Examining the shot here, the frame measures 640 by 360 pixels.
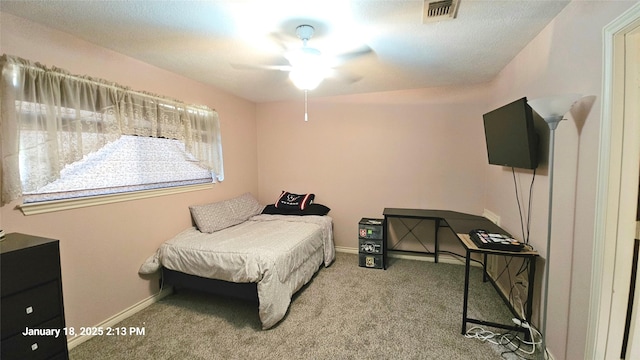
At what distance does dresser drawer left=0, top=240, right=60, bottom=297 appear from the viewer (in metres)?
1.34

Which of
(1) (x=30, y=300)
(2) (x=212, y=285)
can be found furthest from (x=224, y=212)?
(1) (x=30, y=300)

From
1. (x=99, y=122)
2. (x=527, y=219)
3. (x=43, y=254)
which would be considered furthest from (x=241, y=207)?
(x=527, y=219)

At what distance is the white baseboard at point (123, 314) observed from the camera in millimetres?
1961

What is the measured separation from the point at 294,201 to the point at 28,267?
9.20 ft

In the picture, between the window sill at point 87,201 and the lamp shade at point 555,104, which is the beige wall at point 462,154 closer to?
the lamp shade at point 555,104

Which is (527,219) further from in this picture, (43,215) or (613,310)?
(43,215)

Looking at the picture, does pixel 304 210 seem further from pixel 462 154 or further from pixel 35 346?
pixel 35 346

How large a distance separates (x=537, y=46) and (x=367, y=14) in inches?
55.0

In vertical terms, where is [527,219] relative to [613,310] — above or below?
above

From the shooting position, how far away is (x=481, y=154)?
334cm

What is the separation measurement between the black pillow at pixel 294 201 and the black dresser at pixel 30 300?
8.52 ft

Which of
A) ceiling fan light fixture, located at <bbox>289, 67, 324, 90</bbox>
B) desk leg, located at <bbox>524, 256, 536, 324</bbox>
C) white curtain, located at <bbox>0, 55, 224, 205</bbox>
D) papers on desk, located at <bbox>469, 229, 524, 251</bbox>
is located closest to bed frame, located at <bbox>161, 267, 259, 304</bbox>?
white curtain, located at <bbox>0, 55, 224, 205</bbox>

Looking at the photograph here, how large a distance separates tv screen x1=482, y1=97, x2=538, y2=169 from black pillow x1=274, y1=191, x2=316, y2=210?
7.86 ft

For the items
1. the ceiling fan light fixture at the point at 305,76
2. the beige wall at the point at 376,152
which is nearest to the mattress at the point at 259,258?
the beige wall at the point at 376,152
